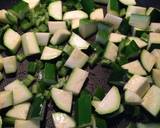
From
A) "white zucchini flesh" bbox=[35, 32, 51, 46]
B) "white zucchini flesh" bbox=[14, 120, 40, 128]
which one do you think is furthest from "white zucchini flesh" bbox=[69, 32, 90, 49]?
"white zucchini flesh" bbox=[14, 120, 40, 128]

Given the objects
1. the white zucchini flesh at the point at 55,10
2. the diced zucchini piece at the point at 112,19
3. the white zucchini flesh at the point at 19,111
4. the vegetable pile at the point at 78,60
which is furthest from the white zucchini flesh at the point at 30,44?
the diced zucchini piece at the point at 112,19

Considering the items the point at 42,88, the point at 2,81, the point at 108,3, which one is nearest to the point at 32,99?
the point at 42,88

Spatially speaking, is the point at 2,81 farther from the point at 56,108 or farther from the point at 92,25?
the point at 92,25

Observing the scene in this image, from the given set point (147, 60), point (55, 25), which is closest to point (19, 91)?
point (55, 25)

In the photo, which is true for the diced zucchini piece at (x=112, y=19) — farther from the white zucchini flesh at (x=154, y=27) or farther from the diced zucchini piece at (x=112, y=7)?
the white zucchini flesh at (x=154, y=27)

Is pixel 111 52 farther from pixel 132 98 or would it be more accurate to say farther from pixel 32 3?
pixel 32 3

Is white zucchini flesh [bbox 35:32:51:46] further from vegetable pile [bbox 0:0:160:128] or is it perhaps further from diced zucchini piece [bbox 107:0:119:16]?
diced zucchini piece [bbox 107:0:119:16]
